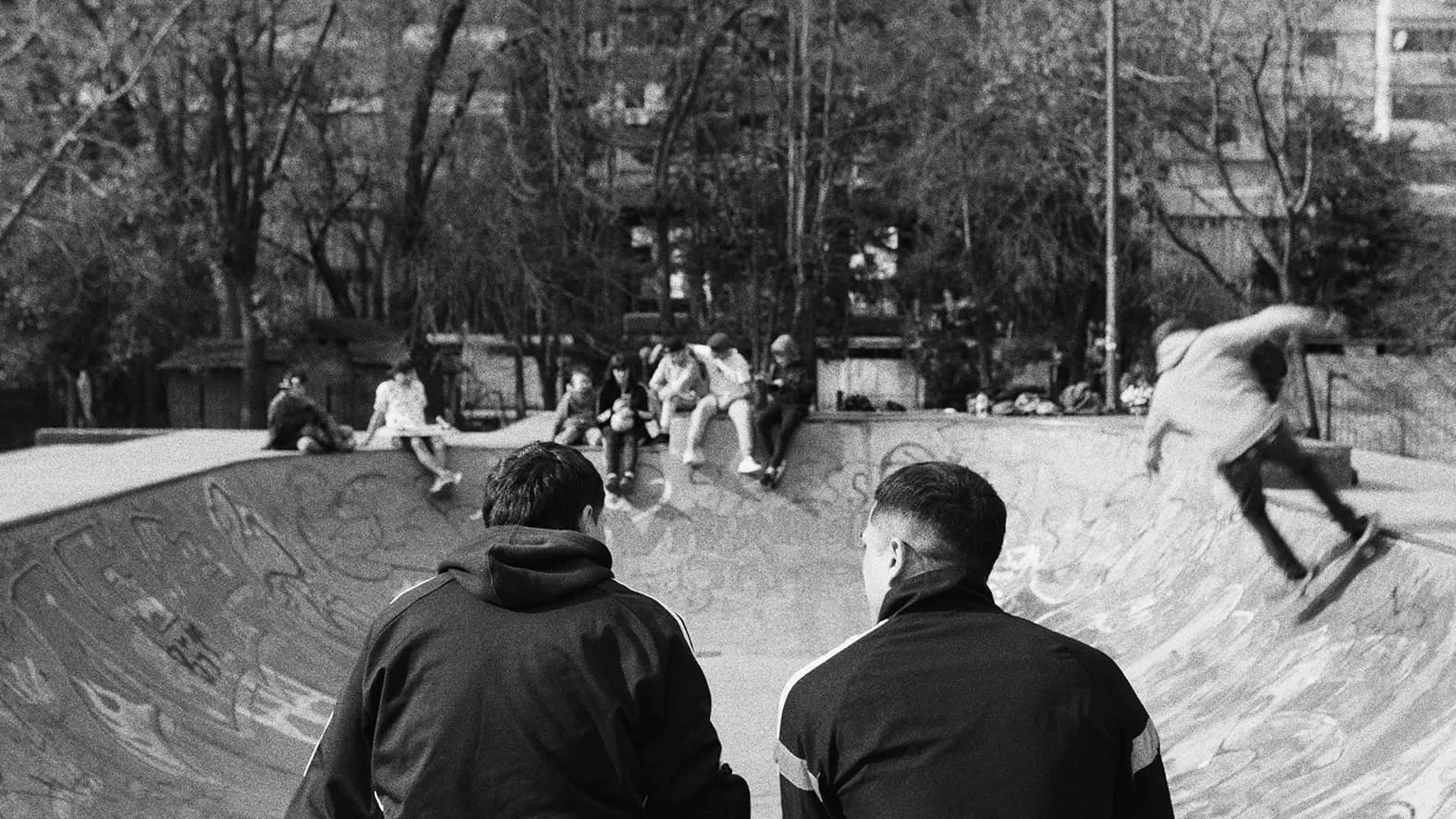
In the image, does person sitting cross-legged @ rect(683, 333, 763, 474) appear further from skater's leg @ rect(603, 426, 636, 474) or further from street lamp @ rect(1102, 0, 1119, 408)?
street lamp @ rect(1102, 0, 1119, 408)

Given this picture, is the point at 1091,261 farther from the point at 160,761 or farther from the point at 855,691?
the point at 855,691

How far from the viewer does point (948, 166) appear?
2961cm

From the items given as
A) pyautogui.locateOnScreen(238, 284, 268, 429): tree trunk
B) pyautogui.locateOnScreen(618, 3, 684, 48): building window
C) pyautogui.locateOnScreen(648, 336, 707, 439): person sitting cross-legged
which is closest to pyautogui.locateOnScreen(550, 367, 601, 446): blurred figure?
pyautogui.locateOnScreen(648, 336, 707, 439): person sitting cross-legged

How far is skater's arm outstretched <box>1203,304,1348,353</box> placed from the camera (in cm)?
718

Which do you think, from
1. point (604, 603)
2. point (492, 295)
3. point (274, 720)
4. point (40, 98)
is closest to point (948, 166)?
point (492, 295)

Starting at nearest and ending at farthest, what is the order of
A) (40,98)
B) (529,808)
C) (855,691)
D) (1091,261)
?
1. (855,691)
2. (529,808)
3. (40,98)
4. (1091,261)

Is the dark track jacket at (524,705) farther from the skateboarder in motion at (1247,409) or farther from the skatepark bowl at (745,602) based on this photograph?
the skateboarder in motion at (1247,409)

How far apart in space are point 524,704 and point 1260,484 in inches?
233

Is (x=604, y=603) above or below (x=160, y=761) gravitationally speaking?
above

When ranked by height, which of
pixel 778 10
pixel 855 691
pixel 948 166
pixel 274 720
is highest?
pixel 778 10

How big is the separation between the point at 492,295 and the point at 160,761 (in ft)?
71.7

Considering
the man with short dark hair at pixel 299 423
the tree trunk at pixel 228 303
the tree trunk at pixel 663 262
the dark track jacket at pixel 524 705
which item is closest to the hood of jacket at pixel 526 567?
the dark track jacket at pixel 524 705

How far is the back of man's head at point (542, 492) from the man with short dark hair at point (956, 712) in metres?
0.58

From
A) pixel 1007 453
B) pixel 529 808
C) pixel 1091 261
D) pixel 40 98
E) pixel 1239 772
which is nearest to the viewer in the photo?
pixel 529 808
